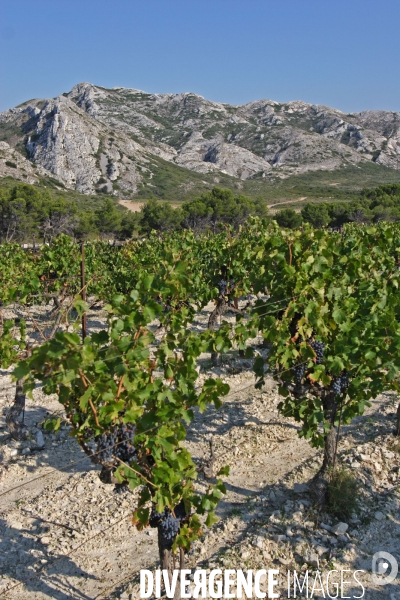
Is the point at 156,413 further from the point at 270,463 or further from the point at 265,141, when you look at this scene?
the point at 265,141

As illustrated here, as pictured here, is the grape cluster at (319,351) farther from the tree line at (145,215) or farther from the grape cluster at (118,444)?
the tree line at (145,215)

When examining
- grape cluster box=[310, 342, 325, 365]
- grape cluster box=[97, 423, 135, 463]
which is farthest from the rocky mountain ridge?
grape cluster box=[97, 423, 135, 463]

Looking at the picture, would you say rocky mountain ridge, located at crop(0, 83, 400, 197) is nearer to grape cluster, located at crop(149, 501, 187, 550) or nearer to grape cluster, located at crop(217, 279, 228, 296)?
grape cluster, located at crop(217, 279, 228, 296)

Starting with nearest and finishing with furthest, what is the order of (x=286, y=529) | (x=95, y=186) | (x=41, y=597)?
(x=41, y=597)
(x=286, y=529)
(x=95, y=186)

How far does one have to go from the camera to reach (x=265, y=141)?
94500 mm

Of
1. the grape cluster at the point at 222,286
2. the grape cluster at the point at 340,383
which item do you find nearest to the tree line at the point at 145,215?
the grape cluster at the point at 222,286

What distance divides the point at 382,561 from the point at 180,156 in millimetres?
84177

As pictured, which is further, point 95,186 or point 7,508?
point 95,186

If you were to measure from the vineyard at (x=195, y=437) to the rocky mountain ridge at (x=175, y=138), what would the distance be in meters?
53.5

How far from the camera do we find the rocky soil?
4496 millimetres

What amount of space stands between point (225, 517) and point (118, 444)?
2.09m

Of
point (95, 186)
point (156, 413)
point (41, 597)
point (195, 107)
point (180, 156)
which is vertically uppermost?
point (195, 107)

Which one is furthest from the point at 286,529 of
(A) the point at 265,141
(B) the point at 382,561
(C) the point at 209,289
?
(A) the point at 265,141

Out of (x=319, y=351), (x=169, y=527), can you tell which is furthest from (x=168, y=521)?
(x=319, y=351)
